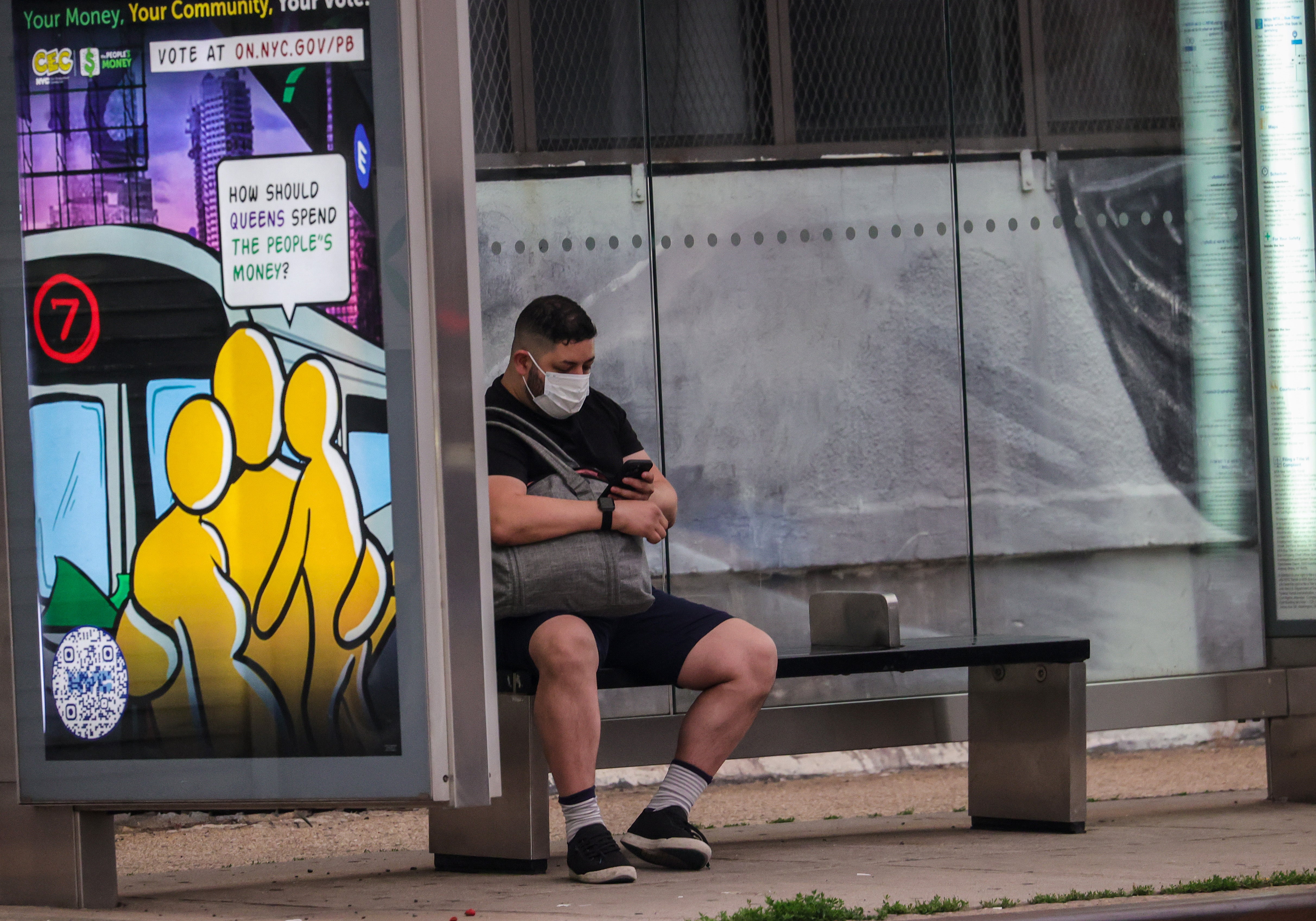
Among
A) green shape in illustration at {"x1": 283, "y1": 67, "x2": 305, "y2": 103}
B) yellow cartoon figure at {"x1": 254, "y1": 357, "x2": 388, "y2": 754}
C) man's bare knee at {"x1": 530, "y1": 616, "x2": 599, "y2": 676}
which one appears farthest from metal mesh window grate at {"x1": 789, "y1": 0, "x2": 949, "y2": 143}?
yellow cartoon figure at {"x1": 254, "y1": 357, "x2": 388, "y2": 754}

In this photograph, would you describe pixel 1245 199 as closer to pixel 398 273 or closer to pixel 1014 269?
pixel 1014 269

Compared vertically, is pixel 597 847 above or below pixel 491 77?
below

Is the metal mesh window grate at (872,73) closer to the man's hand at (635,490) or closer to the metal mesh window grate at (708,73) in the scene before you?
the metal mesh window grate at (708,73)

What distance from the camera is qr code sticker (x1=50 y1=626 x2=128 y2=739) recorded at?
4.07 m

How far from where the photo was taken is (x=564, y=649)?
14.1ft

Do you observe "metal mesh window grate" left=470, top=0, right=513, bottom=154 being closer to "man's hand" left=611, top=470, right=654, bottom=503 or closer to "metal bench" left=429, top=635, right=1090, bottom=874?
"man's hand" left=611, top=470, right=654, bottom=503

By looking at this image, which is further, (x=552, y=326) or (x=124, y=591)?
(x=552, y=326)

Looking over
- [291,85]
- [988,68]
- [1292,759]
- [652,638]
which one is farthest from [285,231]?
[1292,759]

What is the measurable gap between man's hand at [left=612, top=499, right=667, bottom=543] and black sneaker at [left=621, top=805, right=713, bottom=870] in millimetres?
663

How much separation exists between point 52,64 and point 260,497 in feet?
3.50

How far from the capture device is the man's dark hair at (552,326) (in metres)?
4.61

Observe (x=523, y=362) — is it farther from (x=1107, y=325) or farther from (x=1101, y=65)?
(x=1101, y=65)

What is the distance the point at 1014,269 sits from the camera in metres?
6.48

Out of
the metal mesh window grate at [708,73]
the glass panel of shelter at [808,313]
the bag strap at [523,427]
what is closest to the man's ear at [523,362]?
the bag strap at [523,427]
